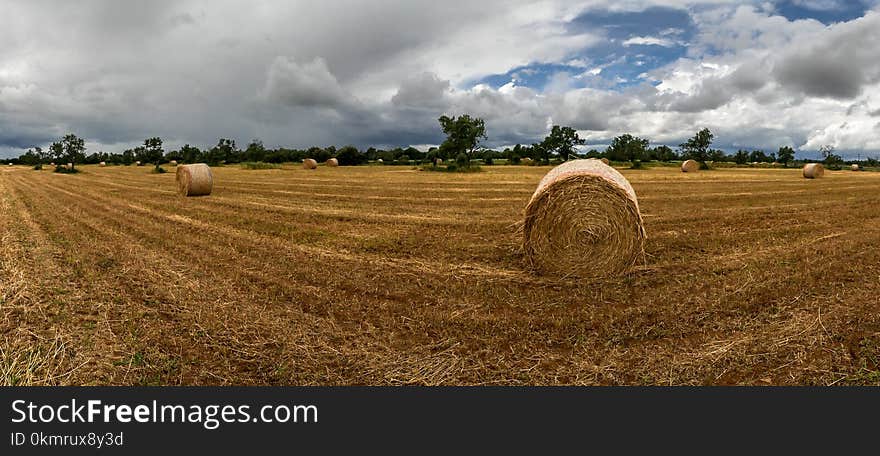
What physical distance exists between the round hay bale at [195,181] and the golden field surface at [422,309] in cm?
891

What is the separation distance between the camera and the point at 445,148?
172ft

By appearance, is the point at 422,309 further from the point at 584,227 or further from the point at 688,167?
the point at 688,167

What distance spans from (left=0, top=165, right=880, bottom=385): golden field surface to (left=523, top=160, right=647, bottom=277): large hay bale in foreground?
38 cm

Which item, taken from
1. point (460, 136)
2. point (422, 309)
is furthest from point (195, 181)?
point (460, 136)

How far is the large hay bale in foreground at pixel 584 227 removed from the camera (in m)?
7.58

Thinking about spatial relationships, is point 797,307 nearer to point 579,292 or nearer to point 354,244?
point 579,292

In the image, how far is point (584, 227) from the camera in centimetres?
780

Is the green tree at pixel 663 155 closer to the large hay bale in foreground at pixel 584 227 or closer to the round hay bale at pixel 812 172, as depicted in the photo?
the round hay bale at pixel 812 172

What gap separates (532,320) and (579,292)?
61.1 inches

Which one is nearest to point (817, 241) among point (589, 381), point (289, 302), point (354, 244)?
point (589, 381)

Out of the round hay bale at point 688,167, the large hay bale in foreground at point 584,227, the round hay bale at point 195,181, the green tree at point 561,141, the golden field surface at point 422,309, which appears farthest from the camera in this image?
the green tree at point 561,141

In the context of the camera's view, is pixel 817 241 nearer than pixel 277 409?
No

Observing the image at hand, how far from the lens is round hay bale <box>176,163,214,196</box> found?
778 inches

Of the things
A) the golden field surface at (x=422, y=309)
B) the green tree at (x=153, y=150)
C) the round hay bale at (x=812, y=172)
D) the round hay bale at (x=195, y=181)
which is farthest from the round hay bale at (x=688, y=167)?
the green tree at (x=153, y=150)
